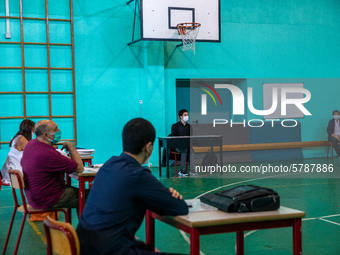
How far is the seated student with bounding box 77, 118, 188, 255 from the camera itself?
2.01m

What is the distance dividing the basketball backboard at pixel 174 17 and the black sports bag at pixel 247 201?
6958mm

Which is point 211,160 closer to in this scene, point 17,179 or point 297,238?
point 17,179

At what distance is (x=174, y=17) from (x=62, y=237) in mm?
7820

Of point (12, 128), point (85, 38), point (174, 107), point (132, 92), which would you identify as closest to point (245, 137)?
point (174, 107)

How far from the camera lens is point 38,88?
9.14 m

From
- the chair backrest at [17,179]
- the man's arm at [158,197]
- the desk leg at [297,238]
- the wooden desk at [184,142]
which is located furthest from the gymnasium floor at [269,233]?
the man's arm at [158,197]

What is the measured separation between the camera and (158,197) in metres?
2.07

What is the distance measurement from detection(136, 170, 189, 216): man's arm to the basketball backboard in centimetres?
705

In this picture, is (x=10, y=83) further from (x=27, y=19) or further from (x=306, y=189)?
(x=306, y=189)

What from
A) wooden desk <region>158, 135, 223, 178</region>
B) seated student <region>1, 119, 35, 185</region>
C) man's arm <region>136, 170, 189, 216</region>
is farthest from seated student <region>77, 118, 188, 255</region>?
wooden desk <region>158, 135, 223, 178</region>

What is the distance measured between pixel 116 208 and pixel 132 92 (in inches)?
316

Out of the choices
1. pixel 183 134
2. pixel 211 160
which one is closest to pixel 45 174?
pixel 183 134

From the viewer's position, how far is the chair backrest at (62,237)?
178cm

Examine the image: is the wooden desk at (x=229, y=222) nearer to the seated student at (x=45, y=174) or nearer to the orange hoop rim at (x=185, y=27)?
the seated student at (x=45, y=174)
